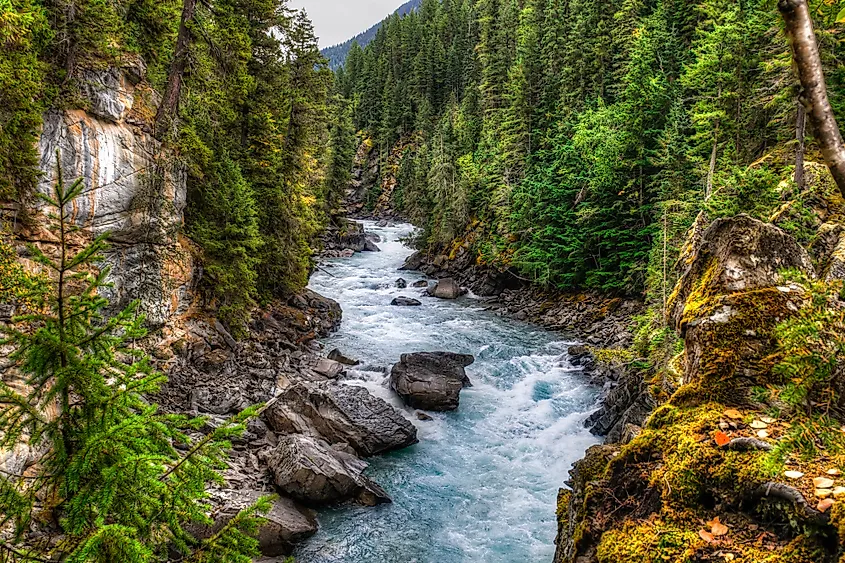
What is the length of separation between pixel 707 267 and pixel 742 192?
23.4 ft

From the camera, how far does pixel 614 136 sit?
1114 inches

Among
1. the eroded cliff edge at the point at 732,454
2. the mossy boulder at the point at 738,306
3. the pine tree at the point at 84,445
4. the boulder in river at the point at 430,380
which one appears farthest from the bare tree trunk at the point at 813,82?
the boulder in river at the point at 430,380

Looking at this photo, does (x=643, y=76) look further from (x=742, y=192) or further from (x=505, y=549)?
(x=505, y=549)

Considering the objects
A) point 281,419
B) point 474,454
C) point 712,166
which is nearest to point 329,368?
point 281,419

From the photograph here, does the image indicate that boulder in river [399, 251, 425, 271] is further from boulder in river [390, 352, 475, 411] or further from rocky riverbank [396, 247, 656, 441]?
boulder in river [390, 352, 475, 411]

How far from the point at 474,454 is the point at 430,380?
3796 mm

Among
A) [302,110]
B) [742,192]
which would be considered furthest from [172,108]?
[742,192]

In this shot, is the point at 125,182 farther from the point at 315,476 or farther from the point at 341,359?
the point at 341,359

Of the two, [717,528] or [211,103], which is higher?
[211,103]

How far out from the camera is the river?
1090cm

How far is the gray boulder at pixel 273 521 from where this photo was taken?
31.6 feet

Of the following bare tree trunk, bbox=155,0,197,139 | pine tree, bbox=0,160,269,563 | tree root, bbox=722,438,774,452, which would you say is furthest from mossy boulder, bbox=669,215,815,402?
bare tree trunk, bbox=155,0,197,139

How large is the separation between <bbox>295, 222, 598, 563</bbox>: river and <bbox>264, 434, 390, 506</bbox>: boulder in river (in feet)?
1.19

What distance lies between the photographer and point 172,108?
12.7 meters
